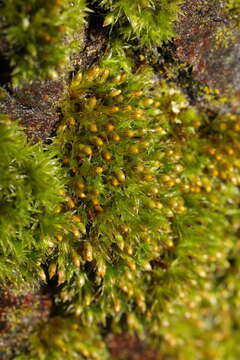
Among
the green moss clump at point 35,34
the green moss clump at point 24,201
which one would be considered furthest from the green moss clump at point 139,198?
the green moss clump at point 35,34

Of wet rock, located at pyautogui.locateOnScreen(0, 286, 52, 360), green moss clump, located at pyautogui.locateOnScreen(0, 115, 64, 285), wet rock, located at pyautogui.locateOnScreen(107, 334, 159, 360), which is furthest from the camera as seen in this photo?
wet rock, located at pyautogui.locateOnScreen(107, 334, 159, 360)

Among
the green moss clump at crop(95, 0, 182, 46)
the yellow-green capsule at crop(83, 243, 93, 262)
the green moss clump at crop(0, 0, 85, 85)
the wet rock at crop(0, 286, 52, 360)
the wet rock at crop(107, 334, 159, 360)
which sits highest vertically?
the green moss clump at crop(95, 0, 182, 46)

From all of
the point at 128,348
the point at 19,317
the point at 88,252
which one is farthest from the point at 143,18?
the point at 128,348

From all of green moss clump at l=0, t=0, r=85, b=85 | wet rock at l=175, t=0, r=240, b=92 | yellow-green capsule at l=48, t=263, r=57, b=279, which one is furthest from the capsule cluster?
green moss clump at l=0, t=0, r=85, b=85

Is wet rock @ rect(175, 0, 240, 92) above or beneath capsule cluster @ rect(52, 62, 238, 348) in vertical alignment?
above

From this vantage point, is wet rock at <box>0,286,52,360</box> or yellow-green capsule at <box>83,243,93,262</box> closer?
yellow-green capsule at <box>83,243,93,262</box>

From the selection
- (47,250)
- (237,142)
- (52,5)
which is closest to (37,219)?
(47,250)

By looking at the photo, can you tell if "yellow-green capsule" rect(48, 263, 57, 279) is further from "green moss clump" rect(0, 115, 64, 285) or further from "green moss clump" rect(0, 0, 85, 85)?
"green moss clump" rect(0, 0, 85, 85)

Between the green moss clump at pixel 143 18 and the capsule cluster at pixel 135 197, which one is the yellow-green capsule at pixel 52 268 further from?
the green moss clump at pixel 143 18

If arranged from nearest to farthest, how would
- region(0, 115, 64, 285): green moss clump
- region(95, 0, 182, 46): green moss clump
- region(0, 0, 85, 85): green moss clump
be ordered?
region(0, 0, 85, 85): green moss clump
region(0, 115, 64, 285): green moss clump
region(95, 0, 182, 46): green moss clump
